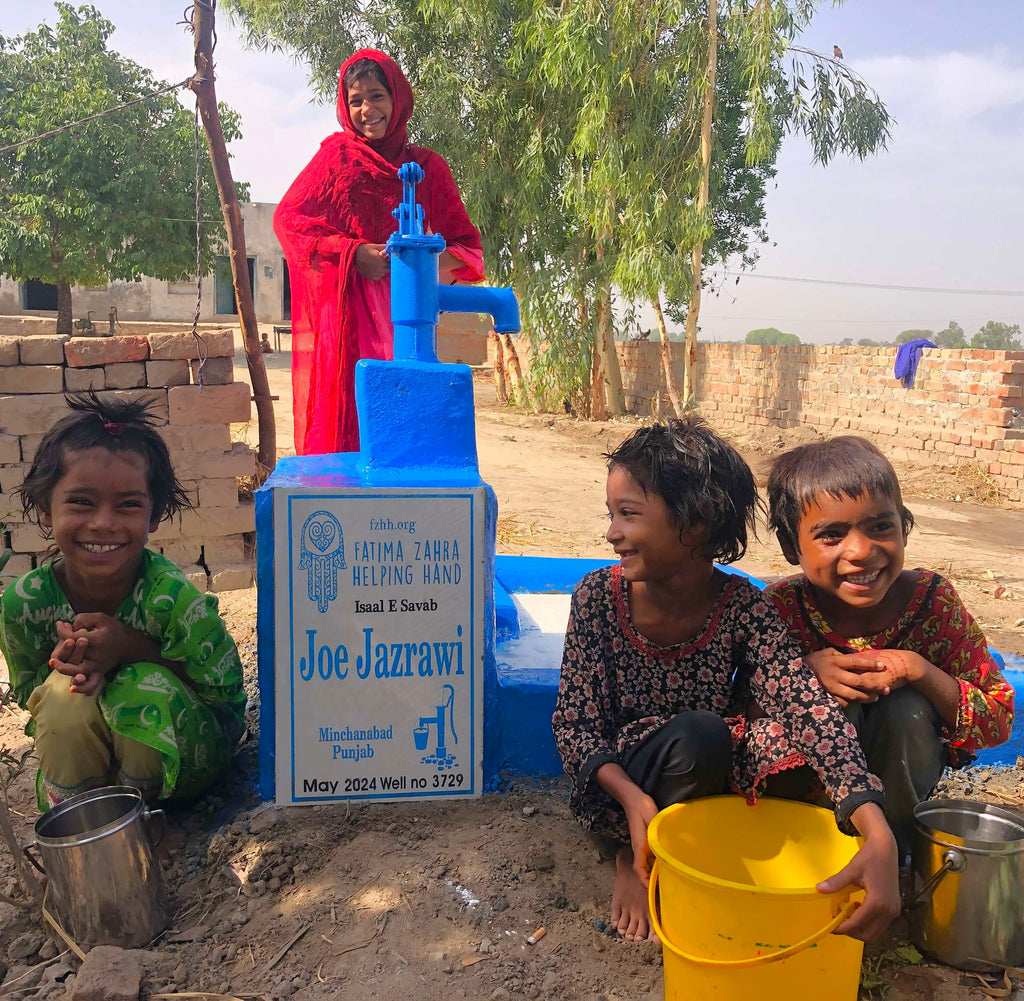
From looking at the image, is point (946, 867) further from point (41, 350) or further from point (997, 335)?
point (997, 335)

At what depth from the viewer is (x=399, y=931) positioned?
176 cm

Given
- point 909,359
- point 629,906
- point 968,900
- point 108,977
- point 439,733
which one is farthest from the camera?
point 909,359

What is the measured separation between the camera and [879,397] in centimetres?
1085

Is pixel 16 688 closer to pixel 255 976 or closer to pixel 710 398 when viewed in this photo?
pixel 255 976

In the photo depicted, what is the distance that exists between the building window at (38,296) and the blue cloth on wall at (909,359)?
20123mm

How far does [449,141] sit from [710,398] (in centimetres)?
554

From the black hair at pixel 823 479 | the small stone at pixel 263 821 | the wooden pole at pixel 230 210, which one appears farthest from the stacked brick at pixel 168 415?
the black hair at pixel 823 479

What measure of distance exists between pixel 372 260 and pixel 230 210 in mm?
2436

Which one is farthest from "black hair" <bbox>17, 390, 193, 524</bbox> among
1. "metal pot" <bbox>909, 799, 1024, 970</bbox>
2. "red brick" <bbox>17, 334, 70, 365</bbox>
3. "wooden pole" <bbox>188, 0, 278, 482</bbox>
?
"wooden pole" <bbox>188, 0, 278, 482</bbox>

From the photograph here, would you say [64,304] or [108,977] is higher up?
[64,304]

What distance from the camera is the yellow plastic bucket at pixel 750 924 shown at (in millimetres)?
1377

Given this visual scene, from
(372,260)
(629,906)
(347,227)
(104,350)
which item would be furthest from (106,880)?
(104,350)

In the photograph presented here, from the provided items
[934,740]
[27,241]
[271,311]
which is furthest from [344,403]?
[271,311]

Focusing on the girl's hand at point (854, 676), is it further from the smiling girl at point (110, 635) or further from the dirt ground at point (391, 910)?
the smiling girl at point (110, 635)
